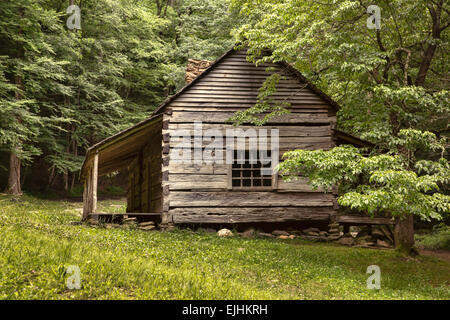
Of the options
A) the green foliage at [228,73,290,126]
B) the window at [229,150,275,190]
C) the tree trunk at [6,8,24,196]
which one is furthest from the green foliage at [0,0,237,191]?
the green foliage at [228,73,290,126]

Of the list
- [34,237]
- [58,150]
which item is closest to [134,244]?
[34,237]

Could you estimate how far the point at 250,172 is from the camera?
549 inches

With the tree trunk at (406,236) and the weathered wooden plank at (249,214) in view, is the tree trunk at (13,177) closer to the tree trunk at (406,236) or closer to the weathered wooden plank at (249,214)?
the weathered wooden plank at (249,214)

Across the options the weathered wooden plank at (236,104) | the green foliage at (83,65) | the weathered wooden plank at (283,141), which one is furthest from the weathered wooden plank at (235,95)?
the green foliage at (83,65)

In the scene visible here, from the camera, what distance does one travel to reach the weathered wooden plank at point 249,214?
13.1 m

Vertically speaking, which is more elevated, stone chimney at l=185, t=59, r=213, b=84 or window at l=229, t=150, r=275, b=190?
stone chimney at l=185, t=59, r=213, b=84

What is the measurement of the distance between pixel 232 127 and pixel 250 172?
5.95 feet

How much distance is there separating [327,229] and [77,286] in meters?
10.6

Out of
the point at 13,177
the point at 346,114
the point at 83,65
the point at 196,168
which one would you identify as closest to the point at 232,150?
the point at 196,168

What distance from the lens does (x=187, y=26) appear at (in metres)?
28.7

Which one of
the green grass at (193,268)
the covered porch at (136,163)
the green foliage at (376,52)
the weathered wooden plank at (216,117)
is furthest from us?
the weathered wooden plank at (216,117)

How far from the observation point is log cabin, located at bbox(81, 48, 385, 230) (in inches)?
518

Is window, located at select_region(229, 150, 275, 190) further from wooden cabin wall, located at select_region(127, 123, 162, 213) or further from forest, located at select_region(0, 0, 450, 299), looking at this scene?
wooden cabin wall, located at select_region(127, 123, 162, 213)

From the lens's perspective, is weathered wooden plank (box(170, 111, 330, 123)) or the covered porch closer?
the covered porch
